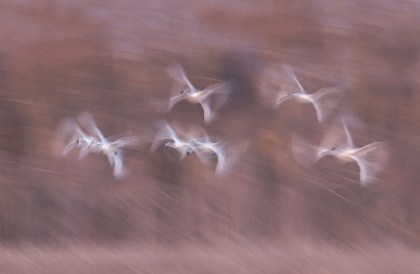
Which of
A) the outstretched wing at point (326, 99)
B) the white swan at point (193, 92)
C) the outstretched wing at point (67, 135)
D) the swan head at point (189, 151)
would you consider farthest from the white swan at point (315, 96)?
the outstretched wing at point (67, 135)

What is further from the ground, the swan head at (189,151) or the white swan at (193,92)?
the white swan at (193,92)

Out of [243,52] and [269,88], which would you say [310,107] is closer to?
[269,88]

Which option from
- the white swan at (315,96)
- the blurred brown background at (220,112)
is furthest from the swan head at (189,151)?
the white swan at (315,96)

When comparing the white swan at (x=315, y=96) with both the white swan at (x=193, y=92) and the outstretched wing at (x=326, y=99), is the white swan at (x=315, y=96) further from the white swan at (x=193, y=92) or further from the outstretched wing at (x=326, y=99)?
the white swan at (x=193, y=92)

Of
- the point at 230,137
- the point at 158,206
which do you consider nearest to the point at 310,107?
the point at 230,137

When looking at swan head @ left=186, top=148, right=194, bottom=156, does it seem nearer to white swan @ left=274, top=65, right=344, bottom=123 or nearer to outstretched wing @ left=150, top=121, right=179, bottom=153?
outstretched wing @ left=150, top=121, right=179, bottom=153

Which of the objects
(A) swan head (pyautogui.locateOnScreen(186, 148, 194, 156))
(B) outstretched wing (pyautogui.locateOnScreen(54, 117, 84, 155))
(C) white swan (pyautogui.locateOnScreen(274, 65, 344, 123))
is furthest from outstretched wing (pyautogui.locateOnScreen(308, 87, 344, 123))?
(B) outstretched wing (pyautogui.locateOnScreen(54, 117, 84, 155))

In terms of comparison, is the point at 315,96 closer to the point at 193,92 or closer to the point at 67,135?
the point at 193,92

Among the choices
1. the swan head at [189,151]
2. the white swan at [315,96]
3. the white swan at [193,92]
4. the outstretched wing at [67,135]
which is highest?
the white swan at [315,96]
